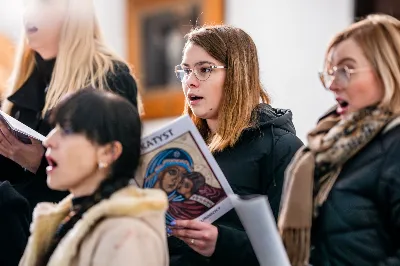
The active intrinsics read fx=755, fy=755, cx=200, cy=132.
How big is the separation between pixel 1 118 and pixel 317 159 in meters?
0.86

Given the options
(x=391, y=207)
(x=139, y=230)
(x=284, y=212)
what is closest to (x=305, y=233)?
(x=284, y=212)

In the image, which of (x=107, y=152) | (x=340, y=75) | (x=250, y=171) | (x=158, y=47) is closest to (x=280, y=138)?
(x=250, y=171)

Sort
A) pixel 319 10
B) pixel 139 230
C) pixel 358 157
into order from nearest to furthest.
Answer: pixel 139 230
pixel 358 157
pixel 319 10

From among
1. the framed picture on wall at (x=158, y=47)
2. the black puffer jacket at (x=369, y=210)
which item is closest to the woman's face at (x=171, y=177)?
the black puffer jacket at (x=369, y=210)

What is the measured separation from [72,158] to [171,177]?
0.26 m

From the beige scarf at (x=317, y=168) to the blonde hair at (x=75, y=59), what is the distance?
0.81m

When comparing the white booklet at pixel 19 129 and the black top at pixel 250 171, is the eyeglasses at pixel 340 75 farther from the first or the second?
the white booklet at pixel 19 129

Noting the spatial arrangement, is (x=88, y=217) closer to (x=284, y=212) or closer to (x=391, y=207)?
(x=284, y=212)

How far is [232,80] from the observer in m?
1.90

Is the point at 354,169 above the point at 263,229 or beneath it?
above

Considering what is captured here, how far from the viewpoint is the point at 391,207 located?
58.4 inches

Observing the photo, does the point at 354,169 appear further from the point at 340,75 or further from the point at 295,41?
the point at 295,41

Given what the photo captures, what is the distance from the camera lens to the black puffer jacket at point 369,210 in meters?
1.49

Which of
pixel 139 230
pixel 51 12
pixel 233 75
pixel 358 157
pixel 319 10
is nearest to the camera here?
pixel 139 230
